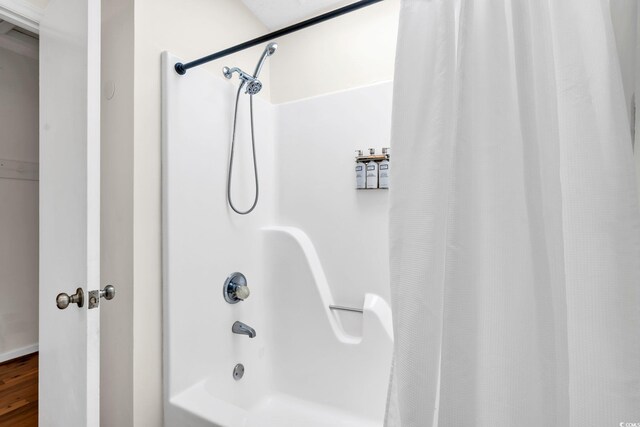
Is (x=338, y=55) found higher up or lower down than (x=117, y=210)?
higher up

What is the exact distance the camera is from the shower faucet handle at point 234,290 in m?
1.42

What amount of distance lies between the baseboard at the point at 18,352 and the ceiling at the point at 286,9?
3.16 meters

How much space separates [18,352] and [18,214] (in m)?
1.12

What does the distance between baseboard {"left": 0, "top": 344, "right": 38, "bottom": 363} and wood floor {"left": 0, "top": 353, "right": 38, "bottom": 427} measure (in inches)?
1.4

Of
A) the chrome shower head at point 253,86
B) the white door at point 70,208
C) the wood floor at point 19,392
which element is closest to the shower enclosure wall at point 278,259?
the chrome shower head at point 253,86

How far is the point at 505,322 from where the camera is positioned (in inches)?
20.6

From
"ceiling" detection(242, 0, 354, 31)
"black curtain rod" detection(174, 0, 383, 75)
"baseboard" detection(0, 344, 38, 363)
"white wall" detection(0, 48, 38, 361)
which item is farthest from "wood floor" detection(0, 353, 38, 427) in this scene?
"ceiling" detection(242, 0, 354, 31)

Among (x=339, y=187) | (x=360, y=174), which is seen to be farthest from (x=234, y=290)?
(x=360, y=174)

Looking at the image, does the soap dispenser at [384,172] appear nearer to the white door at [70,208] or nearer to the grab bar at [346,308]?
the grab bar at [346,308]

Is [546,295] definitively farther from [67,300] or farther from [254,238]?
[254,238]

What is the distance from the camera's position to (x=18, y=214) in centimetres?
236

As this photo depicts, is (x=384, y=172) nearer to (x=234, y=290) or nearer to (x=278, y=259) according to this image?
(x=278, y=259)

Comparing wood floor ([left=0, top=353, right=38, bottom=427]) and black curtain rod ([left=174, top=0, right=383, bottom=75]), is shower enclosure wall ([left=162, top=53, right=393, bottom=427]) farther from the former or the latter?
wood floor ([left=0, top=353, right=38, bottom=427])

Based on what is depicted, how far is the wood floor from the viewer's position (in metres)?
1.54
